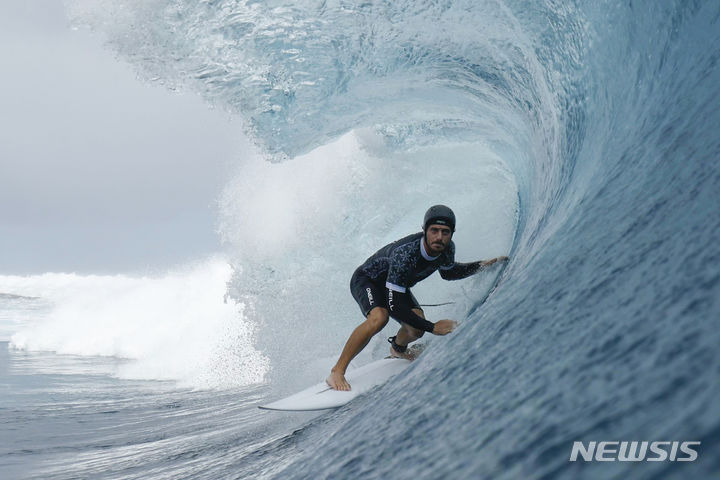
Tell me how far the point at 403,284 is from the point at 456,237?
3.92 metres

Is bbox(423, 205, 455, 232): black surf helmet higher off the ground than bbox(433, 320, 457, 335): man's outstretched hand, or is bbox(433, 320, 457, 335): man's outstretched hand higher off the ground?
bbox(423, 205, 455, 232): black surf helmet

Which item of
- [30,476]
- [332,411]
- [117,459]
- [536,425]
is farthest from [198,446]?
[536,425]

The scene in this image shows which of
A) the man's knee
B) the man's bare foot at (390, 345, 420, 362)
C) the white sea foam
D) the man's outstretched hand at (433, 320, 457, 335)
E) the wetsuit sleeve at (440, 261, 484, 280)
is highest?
the white sea foam

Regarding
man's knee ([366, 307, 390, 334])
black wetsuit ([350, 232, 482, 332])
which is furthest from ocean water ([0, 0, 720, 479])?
man's knee ([366, 307, 390, 334])

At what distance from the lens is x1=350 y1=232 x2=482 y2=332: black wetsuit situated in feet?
13.8

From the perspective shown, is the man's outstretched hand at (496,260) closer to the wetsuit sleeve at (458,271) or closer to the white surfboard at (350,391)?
the wetsuit sleeve at (458,271)

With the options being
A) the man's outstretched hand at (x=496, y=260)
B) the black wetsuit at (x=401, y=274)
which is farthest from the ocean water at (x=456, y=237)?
the black wetsuit at (x=401, y=274)

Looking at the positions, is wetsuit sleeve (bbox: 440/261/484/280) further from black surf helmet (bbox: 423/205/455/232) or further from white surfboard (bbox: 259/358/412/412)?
white surfboard (bbox: 259/358/412/412)

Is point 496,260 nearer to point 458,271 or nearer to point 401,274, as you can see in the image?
point 458,271

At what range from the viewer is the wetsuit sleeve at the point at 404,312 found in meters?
4.09

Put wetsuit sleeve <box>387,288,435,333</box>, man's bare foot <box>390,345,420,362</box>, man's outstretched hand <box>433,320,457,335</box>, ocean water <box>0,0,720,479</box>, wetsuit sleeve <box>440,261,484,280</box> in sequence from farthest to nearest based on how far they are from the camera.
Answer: wetsuit sleeve <box>440,261,484,280</box>, man's bare foot <box>390,345,420,362</box>, wetsuit sleeve <box>387,288,435,333</box>, man's outstretched hand <box>433,320,457,335</box>, ocean water <box>0,0,720,479</box>

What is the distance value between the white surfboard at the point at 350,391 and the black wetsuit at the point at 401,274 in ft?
1.40

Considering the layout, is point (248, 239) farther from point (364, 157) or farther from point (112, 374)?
point (112, 374)

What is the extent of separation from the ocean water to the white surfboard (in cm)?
19
